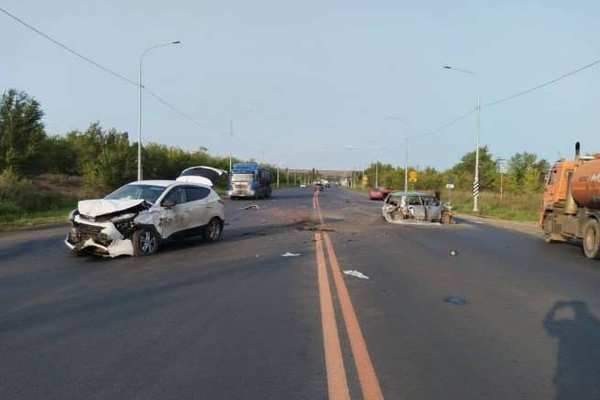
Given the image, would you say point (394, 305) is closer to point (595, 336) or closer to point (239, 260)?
point (595, 336)

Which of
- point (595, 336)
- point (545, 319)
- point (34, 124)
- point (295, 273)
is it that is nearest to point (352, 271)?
point (295, 273)

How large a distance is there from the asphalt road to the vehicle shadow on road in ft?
0.08

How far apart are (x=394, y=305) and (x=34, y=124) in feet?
131

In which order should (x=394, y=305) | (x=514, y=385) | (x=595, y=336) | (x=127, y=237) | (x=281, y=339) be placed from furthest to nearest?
(x=127, y=237), (x=394, y=305), (x=595, y=336), (x=281, y=339), (x=514, y=385)

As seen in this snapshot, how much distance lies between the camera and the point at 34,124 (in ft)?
136

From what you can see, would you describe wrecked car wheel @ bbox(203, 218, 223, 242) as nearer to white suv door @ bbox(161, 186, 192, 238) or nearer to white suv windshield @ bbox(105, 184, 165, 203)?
white suv door @ bbox(161, 186, 192, 238)

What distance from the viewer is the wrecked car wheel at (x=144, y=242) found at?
39.9 feet

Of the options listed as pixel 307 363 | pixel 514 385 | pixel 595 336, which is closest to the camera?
pixel 514 385

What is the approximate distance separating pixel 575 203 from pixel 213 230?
10.7 meters

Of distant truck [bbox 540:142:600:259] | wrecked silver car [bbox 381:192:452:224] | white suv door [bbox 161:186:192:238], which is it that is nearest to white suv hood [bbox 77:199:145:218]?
white suv door [bbox 161:186:192:238]

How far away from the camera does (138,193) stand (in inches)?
528

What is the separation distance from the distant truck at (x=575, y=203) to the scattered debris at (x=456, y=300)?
7.90 meters

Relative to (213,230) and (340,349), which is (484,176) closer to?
(213,230)

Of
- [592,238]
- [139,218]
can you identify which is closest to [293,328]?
[139,218]
